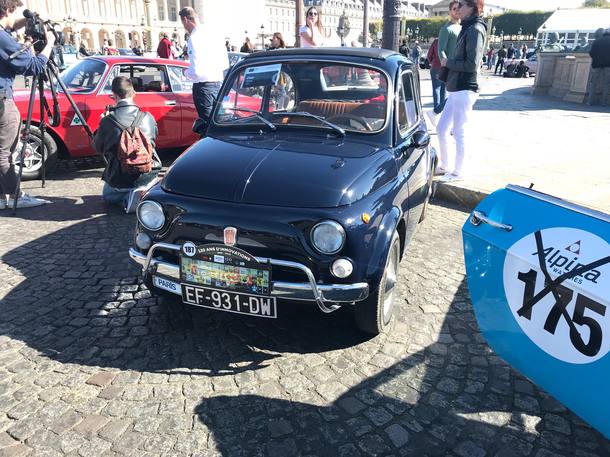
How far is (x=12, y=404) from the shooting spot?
264 cm

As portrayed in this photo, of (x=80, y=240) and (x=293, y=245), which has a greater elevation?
(x=293, y=245)

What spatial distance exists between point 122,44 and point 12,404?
111 meters

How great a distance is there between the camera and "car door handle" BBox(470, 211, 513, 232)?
2.32m

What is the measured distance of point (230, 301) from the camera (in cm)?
290

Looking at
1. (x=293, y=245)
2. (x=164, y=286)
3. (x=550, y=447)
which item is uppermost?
(x=293, y=245)

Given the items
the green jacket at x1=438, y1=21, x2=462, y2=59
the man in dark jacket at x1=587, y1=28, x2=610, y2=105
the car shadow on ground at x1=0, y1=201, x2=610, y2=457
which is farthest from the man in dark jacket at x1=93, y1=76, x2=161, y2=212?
the man in dark jacket at x1=587, y1=28, x2=610, y2=105

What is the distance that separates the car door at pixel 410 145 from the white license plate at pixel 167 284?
69.0 inches

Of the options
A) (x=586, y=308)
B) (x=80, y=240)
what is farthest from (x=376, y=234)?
(x=80, y=240)

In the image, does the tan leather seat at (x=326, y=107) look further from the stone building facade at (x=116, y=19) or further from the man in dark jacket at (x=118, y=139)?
the stone building facade at (x=116, y=19)

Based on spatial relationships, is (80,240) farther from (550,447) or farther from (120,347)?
(550,447)

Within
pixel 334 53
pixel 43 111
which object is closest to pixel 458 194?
pixel 334 53

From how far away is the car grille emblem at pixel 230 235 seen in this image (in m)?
2.83

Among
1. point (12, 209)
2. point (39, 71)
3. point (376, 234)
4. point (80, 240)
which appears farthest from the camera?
point (12, 209)

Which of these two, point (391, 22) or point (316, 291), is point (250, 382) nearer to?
point (316, 291)
